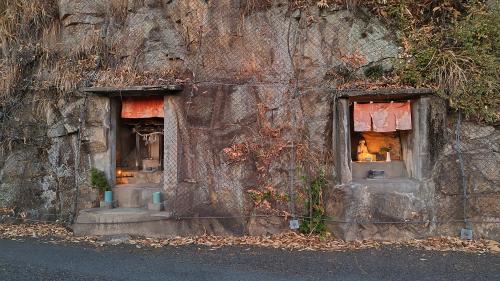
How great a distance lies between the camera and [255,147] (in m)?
7.93

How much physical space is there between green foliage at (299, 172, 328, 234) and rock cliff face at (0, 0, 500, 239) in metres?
0.17

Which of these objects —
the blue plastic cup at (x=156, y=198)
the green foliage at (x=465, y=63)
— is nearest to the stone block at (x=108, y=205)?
the blue plastic cup at (x=156, y=198)

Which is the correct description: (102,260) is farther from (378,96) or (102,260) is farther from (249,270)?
(378,96)

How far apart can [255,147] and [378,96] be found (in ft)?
8.53

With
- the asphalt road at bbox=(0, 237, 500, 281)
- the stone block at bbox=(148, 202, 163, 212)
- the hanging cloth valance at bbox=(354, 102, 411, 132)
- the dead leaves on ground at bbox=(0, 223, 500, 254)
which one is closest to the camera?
the asphalt road at bbox=(0, 237, 500, 281)

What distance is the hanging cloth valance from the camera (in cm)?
767

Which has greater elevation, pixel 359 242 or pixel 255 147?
pixel 255 147

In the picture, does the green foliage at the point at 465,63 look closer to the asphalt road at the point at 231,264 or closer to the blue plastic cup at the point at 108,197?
the asphalt road at the point at 231,264

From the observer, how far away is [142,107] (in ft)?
28.4

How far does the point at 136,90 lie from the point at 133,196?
2.33 meters

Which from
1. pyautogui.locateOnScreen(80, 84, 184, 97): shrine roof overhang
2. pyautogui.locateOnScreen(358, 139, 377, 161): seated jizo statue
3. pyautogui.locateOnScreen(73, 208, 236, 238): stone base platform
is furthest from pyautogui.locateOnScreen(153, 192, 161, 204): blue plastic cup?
pyautogui.locateOnScreen(358, 139, 377, 161): seated jizo statue

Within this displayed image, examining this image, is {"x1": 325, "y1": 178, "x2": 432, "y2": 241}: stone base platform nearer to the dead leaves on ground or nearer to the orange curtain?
the dead leaves on ground

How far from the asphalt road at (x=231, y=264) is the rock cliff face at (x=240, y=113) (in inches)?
47.6

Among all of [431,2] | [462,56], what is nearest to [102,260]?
[462,56]
